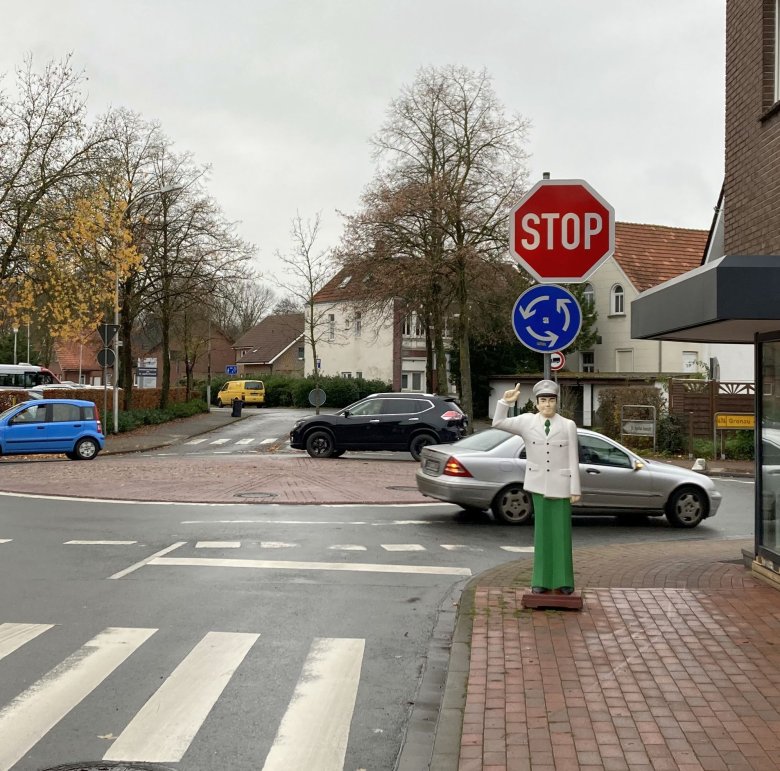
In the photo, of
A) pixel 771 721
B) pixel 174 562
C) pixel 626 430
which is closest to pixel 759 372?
pixel 771 721

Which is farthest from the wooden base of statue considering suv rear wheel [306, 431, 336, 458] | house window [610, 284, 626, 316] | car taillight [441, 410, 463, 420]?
house window [610, 284, 626, 316]

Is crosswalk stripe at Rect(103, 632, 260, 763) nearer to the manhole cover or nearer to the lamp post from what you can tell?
the manhole cover

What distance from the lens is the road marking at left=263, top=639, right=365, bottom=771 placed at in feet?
15.9

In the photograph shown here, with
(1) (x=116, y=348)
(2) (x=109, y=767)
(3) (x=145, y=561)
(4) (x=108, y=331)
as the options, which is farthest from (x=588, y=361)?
(2) (x=109, y=767)

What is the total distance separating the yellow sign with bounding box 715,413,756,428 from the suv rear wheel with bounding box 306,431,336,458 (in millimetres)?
9961

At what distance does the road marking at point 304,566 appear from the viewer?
33.7 ft

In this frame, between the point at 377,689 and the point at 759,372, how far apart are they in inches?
Answer: 194

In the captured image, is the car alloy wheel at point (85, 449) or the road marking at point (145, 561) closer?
the road marking at point (145, 561)

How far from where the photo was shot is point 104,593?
8883 mm

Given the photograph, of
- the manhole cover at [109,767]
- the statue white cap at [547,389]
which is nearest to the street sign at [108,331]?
the statue white cap at [547,389]

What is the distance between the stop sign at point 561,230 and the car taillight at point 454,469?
5.87 m

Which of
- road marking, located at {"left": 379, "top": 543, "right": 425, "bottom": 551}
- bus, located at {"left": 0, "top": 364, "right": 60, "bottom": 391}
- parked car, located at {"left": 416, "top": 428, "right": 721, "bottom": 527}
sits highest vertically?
bus, located at {"left": 0, "top": 364, "right": 60, "bottom": 391}

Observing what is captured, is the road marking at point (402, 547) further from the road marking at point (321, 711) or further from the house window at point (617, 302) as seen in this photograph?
the house window at point (617, 302)

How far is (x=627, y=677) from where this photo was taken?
5969mm
